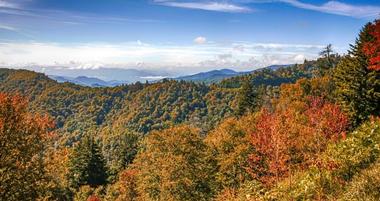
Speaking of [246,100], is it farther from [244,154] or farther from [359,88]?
[359,88]

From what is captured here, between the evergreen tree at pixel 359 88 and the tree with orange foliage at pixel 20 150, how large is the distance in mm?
36121

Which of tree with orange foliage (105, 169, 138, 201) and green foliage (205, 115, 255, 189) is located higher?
green foliage (205, 115, 255, 189)

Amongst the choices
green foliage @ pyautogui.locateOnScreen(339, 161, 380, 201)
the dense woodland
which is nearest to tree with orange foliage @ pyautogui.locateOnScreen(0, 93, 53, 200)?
the dense woodland

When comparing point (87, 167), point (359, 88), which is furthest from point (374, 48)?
point (87, 167)

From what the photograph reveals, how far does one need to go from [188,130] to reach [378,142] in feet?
87.8

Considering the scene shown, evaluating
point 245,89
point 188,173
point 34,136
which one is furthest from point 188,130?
point 245,89

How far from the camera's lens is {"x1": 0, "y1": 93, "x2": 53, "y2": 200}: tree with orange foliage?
20.5m

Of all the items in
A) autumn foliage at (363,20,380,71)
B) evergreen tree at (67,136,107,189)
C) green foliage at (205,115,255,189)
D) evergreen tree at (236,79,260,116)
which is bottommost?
evergreen tree at (67,136,107,189)

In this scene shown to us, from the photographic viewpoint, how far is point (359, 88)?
4606cm

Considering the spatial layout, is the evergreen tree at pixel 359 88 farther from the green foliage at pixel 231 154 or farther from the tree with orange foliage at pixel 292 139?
the green foliage at pixel 231 154

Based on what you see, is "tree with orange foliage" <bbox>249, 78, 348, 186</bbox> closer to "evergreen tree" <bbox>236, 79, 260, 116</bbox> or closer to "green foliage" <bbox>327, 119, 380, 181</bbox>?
"green foliage" <bbox>327, 119, 380, 181</bbox>

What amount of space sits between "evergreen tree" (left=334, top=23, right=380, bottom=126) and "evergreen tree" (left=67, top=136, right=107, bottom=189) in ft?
194

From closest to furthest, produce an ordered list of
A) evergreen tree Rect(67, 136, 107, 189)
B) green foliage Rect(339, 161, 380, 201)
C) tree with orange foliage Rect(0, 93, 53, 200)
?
green foliage Rect(339, 161, 380, 201) → tree with orange foliage Rect(0, 93, 53, 200) → evergreen tree Rect(67, 136, 107, 189)

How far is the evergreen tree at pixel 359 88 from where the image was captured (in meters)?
44.8
